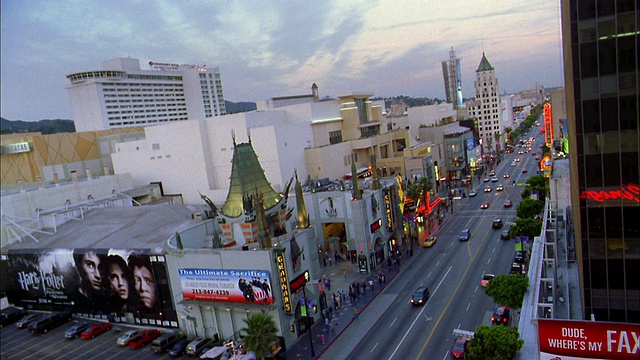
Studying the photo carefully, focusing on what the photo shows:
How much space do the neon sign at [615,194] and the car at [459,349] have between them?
12927 millimetres

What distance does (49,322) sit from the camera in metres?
48.4

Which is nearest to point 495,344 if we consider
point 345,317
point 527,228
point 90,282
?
point 345,317

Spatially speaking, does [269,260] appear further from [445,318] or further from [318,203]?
[318,203]

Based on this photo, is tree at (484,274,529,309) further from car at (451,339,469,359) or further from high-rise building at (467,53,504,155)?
high-rise building at (467,53,504,155)

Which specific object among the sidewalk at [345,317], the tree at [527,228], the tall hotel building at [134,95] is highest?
the tall hotel building at [134,95]

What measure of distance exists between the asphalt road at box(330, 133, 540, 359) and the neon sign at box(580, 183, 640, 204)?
49.5 feet

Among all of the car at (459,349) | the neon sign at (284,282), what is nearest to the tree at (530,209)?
the car at (459,349)

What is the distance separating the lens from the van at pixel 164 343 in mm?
40281

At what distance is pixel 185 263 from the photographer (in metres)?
41.2

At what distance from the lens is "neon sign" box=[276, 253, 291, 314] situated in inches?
1486

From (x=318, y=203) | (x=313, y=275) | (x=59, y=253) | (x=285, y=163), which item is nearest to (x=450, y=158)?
(x=285, y=163)

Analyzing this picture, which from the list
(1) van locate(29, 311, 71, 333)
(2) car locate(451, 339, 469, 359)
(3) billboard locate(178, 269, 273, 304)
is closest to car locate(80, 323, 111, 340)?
(1) van locate(29, 311, 71, 333)

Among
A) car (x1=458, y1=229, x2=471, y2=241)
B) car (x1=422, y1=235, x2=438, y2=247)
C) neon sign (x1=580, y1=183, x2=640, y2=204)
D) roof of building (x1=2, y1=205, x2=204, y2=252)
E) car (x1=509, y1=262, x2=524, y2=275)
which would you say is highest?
neon sign (x1=580, y1=183, x2=640, y2=204)

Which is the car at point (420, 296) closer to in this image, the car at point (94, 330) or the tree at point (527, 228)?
the tree at point (527, 228)
